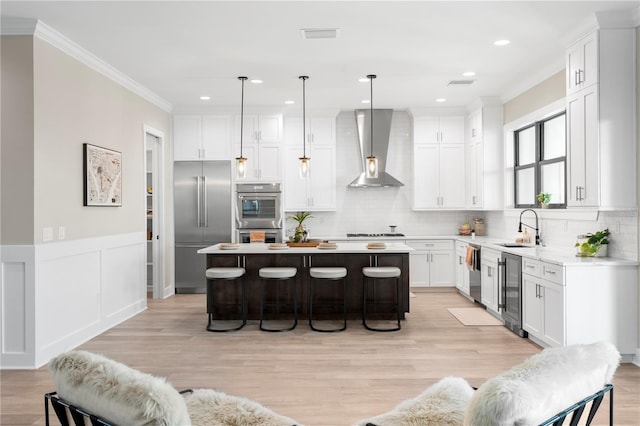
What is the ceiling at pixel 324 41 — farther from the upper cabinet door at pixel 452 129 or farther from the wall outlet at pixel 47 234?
the wall outlet at pixel 47 234

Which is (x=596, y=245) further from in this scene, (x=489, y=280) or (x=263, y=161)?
(x=263, y=161)

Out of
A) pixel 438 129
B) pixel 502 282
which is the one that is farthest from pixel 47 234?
pixel 438 129

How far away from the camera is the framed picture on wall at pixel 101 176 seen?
488cm

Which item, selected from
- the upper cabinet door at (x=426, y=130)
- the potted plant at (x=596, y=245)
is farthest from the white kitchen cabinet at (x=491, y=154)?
the potted plant at (x=596, y=245)

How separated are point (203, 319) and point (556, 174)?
4671 millimetres

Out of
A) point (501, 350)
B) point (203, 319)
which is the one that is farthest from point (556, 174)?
point (203, 319)

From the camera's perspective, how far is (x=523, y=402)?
1406 mm

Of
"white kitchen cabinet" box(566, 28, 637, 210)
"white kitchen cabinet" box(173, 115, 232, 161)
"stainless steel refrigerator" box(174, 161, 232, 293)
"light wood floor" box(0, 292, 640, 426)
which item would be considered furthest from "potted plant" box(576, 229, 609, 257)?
"white kitchen cabinet" box(173, 115, 232, 161)

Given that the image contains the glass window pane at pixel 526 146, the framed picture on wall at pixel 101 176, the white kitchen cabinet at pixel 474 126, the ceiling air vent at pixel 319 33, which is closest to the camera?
the ceiling air vent at pixel 319 33

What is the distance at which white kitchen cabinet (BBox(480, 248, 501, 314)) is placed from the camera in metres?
5.74

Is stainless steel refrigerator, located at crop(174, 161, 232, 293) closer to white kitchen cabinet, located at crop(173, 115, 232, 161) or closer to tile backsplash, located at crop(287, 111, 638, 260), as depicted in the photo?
white kitchen cabinet, located at crop(173, 115, 232, 161)

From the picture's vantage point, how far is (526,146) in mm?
6695

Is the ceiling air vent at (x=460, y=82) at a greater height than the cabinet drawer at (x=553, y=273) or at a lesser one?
greater

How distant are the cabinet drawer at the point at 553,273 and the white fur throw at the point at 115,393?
3581 mm
